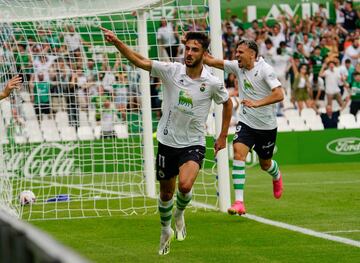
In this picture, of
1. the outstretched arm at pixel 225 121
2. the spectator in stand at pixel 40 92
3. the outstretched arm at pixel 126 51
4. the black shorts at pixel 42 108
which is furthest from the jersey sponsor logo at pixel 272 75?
the spectator in stand at pixel 40 92

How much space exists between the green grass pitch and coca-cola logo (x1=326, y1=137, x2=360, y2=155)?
9279 millimetres

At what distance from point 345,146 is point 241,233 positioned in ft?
52.8

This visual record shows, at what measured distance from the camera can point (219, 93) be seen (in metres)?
10.3

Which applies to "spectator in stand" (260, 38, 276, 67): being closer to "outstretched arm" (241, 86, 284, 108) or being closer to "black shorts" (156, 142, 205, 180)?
"outstretched arm" (241, 86, 284, 108)

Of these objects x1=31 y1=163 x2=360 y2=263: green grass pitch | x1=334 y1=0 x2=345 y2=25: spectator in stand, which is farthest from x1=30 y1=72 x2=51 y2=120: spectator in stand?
x1=334 y1=0 x2=345 y2=25: spectator in stand

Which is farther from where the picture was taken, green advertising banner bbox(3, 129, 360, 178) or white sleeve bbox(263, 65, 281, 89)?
green advertising banner bbox(3, 129, 360, 178)

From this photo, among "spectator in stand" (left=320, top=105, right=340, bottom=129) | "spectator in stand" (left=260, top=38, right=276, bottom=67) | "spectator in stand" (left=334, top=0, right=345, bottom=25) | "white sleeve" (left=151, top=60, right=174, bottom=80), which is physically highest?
"white sleeve" (left=151, top=60, right=174, bottom=80)

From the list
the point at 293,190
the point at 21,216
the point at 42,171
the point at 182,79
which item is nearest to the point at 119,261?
the point at 182,79

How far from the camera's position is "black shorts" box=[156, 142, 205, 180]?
1013 centimetres

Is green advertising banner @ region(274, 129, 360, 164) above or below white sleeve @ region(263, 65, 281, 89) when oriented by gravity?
below

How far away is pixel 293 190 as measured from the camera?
18359 millimetres

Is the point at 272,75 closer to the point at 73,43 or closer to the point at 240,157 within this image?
the point at 240,157

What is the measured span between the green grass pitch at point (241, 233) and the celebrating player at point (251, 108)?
86 cm

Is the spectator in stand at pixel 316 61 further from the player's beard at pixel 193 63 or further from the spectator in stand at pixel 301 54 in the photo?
the player's beard at pixel 193 63
